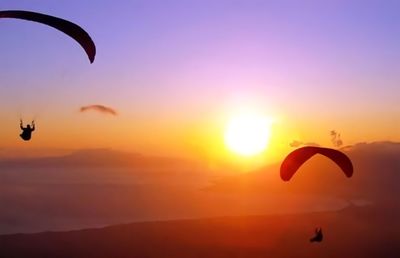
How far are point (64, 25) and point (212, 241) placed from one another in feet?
429

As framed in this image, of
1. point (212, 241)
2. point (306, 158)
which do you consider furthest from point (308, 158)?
point (212, 241)

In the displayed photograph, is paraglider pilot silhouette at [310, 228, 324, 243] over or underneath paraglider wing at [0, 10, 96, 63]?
underneath

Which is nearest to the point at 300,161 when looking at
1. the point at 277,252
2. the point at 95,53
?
the point at 95,53

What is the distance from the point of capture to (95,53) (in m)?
31.0

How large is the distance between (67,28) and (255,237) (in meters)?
140

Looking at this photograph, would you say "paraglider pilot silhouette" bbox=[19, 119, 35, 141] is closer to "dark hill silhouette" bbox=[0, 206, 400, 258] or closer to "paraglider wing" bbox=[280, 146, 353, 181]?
"paraglider wing" bbox=[280, 146, 353, 181]

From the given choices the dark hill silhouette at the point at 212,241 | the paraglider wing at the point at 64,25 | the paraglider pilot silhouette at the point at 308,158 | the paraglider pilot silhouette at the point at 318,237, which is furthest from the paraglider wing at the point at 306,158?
the dark hill silhouette at the point at 212,241

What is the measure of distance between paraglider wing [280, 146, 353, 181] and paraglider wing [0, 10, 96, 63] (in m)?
12.1

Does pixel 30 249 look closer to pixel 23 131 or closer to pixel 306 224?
pixel 306 224

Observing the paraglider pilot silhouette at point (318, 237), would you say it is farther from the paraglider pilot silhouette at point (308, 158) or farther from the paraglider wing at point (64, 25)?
the paraglider wing at point (64, 25)

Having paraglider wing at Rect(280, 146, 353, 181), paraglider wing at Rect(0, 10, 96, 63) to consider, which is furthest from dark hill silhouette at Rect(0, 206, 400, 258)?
paraglider wing at Rect(0, 10, 96, 63)

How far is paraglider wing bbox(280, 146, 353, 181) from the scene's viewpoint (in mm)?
35125

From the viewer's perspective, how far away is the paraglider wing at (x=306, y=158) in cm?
3512

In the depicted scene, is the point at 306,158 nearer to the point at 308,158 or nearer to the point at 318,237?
the point at 308,158
